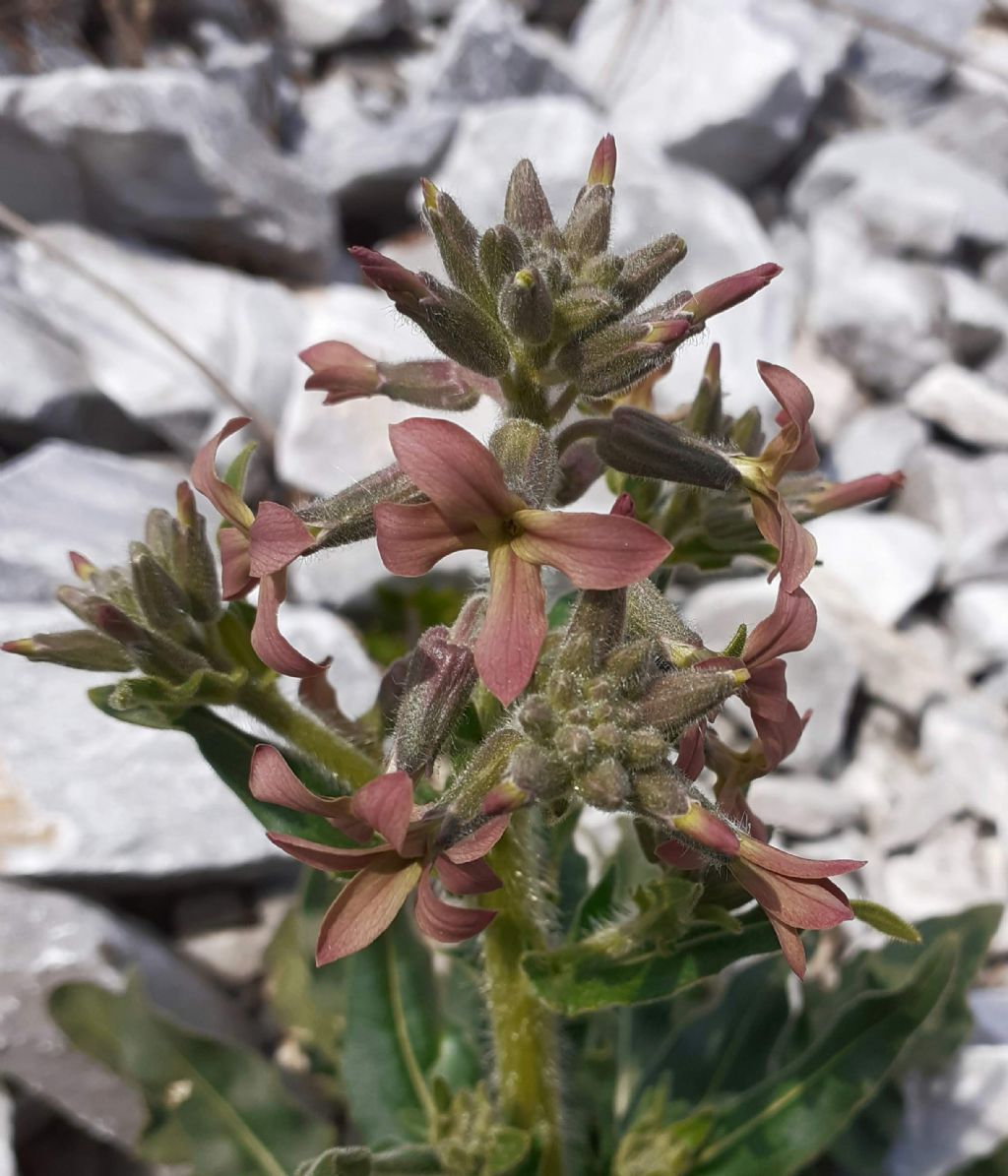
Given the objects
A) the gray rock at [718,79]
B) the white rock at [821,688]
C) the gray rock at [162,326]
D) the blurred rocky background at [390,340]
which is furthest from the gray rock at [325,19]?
the white rock at [821,688]

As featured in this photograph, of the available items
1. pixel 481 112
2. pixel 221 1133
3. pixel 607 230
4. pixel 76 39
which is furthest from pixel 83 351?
pixel 607 230

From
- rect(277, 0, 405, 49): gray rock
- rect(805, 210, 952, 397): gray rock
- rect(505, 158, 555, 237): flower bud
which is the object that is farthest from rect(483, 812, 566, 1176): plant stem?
rect(277, 0, 405, 49): gray rock

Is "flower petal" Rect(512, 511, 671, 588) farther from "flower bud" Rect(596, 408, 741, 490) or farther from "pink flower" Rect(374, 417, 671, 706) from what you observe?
"flower bud" Rect(596, 408, 741, 490)

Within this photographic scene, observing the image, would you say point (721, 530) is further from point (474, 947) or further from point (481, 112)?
point (481, 112)

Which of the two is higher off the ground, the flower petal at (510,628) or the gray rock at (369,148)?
the flower petal at (510,628)

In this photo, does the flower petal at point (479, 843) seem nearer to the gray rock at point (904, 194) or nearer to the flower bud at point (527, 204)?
the flower bud at point (527, 204)
